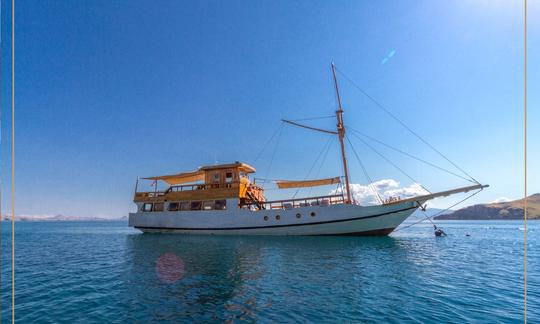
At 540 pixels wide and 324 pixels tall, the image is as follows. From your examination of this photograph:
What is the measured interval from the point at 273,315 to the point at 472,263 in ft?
45.4

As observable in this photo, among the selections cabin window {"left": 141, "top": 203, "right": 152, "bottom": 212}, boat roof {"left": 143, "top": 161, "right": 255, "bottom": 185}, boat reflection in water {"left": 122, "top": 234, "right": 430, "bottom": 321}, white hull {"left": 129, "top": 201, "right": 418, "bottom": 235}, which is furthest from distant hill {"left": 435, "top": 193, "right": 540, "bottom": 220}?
cabin window {"left": 141, "top": 203, "right": 152, "bottom": 212}

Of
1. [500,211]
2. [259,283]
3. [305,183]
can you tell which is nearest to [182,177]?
[305,183]

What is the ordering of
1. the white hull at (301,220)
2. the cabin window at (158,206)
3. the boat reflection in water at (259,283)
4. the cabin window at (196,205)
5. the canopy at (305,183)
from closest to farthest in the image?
1. the boat reflection in water at (259,283)
2. the white hull at (301,220)
3. the canopy at (305,183)
4. the cabin window at (196,205)
5. the cabin window at (158,206)

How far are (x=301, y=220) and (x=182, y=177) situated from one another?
1693 cm

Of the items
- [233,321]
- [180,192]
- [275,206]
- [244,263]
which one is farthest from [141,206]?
[233,321]

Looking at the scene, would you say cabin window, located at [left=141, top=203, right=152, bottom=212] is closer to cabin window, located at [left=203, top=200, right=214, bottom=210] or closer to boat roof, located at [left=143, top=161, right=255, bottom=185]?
boat roof, located at [left=143, top=161, right=255, bottom=185]

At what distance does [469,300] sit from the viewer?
792 centimetres

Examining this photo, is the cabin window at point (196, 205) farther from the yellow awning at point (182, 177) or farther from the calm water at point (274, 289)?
the calm water at point (274, 289)

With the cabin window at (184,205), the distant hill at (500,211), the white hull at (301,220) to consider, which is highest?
the cabin window at (184,205)

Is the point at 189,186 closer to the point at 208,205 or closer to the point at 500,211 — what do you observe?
the point at 208,205

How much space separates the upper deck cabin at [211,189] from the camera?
88.4 feet

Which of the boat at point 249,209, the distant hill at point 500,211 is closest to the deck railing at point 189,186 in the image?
the boat at point 249,209

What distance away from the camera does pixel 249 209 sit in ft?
85.7

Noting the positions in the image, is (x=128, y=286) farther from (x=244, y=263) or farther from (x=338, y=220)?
(x=338, y=220)
